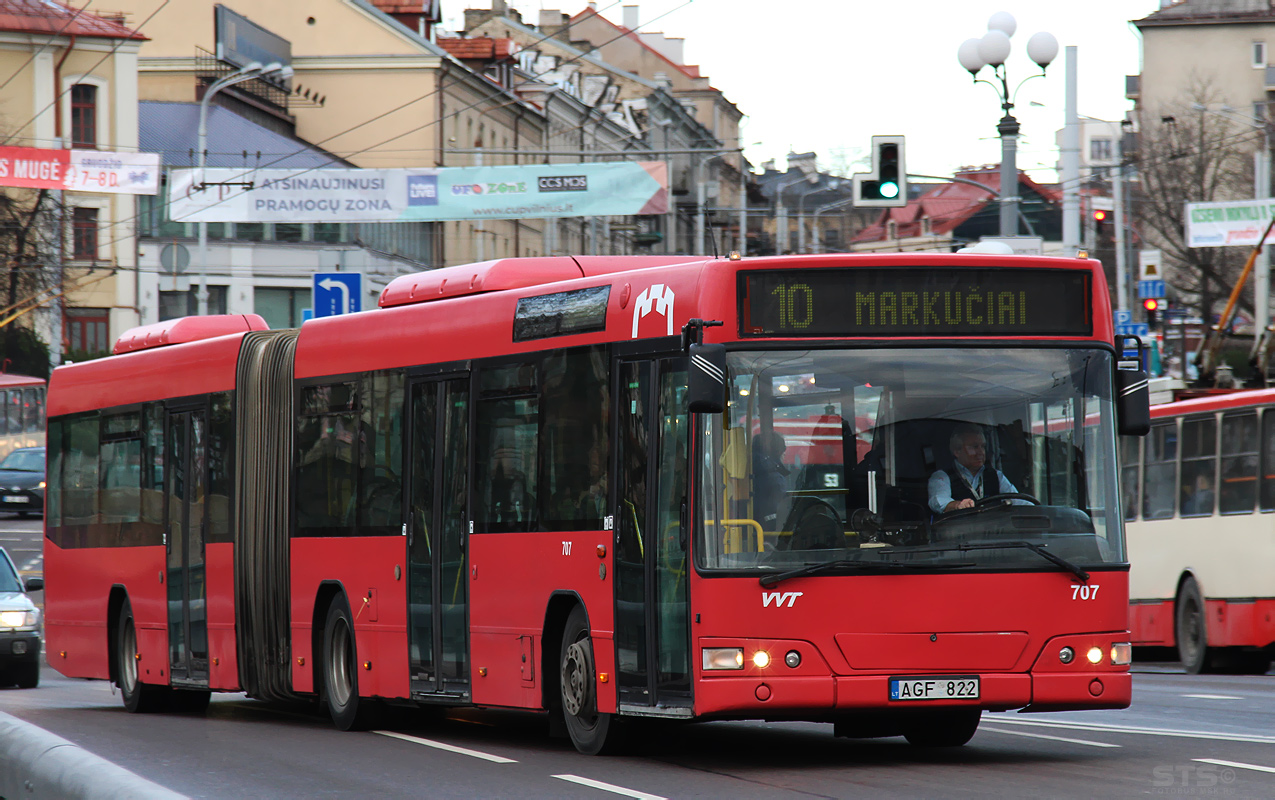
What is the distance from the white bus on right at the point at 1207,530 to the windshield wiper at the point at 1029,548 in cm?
982

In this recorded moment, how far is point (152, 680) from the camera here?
17328 mm

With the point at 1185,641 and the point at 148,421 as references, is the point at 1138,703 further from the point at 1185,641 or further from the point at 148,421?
the point at 148,421

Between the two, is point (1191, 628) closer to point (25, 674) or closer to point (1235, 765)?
point (1235, 765)

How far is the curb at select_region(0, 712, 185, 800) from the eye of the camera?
6820mm

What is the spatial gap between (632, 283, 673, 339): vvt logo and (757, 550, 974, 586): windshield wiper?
1.50 meters

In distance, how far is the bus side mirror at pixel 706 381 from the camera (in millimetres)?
9633

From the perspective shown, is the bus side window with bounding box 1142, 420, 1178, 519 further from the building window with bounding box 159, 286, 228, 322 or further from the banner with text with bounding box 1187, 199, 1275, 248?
the building window with bounding box 159, 286, 228, 322

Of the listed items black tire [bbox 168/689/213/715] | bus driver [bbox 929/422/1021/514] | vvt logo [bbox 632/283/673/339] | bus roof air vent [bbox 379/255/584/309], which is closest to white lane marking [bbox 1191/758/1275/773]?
bus driver [bbox 929/422/1021/514]

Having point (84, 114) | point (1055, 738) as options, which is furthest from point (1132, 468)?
point (84, 114)

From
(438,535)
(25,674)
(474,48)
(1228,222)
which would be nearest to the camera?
(438,535)

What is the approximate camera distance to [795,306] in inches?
400

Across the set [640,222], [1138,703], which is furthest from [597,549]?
[640,222]

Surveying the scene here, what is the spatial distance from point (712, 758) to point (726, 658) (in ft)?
4.80

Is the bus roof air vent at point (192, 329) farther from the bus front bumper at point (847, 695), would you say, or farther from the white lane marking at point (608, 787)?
the bus front bumper at point (847, 695)
